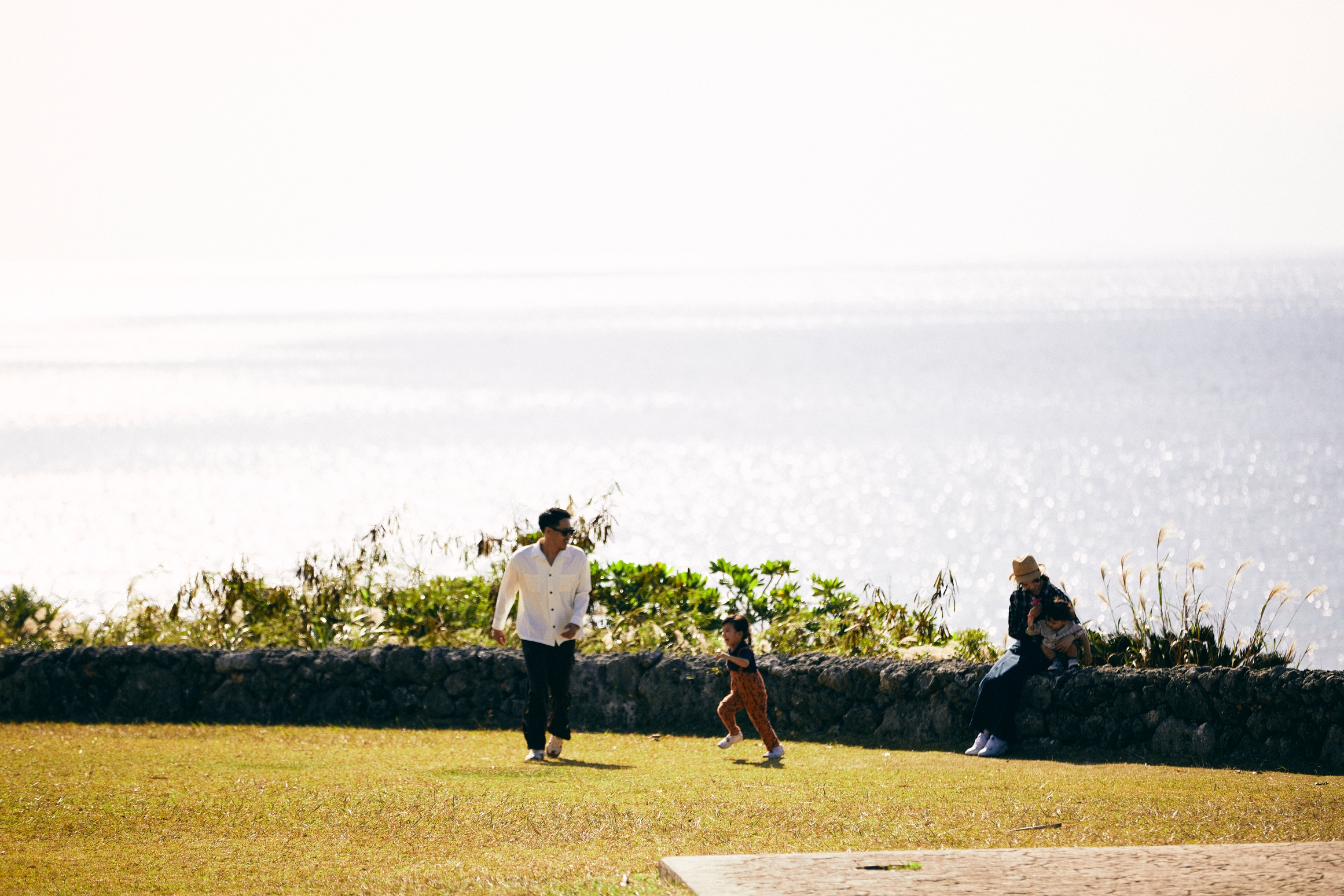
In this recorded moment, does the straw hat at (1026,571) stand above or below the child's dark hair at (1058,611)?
above

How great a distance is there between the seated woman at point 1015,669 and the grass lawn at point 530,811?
345 mm

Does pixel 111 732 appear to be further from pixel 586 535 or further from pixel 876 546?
pixel 876 546

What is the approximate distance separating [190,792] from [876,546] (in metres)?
32.9

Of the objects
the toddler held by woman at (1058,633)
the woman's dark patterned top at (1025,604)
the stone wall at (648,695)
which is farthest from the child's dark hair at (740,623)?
the toddler held by woman at (1058,633)

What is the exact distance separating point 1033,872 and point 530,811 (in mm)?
2905

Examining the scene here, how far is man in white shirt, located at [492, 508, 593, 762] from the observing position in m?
9.59

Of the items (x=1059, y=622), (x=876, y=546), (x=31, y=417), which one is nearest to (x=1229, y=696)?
(x=1059, y=622)

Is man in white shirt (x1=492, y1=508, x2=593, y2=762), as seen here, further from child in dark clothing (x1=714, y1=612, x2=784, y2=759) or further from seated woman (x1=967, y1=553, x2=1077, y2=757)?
seated woman (x1=967, y1=553, x2=1077, y2=757)

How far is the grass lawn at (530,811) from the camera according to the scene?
20.9 feet

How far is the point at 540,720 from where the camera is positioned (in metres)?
9.57

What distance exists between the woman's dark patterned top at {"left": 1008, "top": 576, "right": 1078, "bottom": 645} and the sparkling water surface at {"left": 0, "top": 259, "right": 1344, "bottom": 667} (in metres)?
8.16

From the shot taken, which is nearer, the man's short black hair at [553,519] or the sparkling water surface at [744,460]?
the man's short black hair at [553,519]

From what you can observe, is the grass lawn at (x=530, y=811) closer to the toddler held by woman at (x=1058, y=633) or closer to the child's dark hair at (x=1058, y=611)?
the toddler held by woman at (x=1058, y=633)

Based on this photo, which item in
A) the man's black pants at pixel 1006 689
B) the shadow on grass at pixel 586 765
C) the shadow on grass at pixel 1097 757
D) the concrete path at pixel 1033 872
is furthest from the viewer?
the man's black pants at pixel 1006 689
